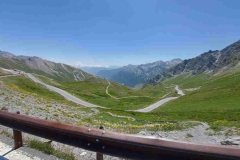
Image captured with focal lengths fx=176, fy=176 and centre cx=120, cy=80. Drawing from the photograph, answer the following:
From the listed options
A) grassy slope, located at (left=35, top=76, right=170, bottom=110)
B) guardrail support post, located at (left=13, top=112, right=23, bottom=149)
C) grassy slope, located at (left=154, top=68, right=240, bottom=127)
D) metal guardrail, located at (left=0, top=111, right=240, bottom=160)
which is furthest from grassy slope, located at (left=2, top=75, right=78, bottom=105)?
metal guardrail, located at (left=0, top=111, right=240, bottom=160)

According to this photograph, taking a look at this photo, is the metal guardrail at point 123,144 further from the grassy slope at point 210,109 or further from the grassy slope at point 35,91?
the grassy slope at point 35,91

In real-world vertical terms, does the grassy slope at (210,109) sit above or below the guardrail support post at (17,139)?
below

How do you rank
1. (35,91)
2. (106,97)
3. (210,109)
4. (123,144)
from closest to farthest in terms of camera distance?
1. (123,144)
2. (210,109)
3. (35,91)
4. (106,97)

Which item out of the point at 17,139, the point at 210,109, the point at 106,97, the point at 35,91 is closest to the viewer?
the point at 17,139

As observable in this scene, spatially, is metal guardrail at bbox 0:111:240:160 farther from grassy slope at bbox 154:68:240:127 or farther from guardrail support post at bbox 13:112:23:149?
grassy slope at bbox 154:68:240:127

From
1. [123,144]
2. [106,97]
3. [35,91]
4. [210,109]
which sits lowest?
[106,97]

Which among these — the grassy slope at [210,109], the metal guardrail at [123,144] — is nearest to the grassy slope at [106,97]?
the grassy slope at [210,109]

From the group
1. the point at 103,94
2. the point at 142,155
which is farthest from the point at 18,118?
the point at 103,94

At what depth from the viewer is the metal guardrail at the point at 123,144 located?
3.34 meters

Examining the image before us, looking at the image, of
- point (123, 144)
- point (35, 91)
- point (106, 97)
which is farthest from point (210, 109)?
point (35, 91)

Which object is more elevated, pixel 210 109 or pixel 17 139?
pixel 17 139

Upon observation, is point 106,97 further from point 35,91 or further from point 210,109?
point 210,109

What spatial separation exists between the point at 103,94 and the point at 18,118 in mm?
103066

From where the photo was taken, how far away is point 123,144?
163 inches
